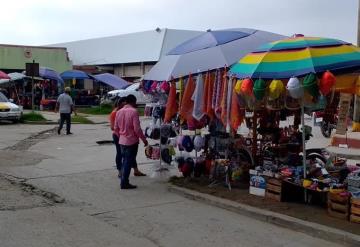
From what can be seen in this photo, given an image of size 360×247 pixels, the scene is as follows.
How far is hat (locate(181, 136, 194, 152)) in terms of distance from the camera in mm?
9906

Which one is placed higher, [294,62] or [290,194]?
[294,62]

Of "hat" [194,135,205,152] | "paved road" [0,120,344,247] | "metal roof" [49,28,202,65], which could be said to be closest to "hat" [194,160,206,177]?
"hat" [194,135,205,152]

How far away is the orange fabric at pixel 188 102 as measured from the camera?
9445 millimetres

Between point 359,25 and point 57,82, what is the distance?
86.5ft

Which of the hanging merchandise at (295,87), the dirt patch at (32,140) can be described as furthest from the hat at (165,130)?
the dirt patch at (32,140)

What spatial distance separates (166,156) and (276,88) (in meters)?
3.51

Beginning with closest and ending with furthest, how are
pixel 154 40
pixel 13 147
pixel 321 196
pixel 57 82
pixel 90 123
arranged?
1. pixel 321 196
2. pixel 13 147
3. pixel 90 123
4. pixel 57 82
5. pixel 154 40

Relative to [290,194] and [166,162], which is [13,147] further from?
[290,194]

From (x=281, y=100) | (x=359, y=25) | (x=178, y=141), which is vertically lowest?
(x=178, y=141)

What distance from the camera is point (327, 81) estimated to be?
713 cm

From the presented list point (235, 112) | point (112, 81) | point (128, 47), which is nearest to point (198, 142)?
point (235, 112)

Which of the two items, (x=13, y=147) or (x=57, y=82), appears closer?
(x=13, y=147)

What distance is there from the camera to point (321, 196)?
26.3 ft

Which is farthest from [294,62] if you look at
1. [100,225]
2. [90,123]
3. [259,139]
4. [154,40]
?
[154,40]
